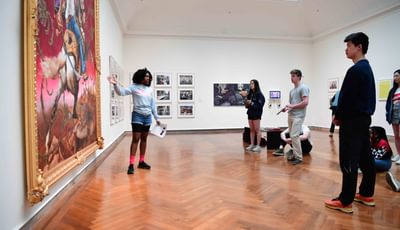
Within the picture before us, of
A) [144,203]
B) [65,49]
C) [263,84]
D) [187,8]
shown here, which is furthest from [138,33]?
[144,203]

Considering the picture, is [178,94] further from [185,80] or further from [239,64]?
[239,64]

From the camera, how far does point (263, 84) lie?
39.3 ft

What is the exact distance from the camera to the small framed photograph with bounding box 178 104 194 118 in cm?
1124

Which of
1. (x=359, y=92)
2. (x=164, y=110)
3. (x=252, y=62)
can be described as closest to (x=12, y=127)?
(x=359, y=92)

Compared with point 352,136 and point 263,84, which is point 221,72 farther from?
point 352,136

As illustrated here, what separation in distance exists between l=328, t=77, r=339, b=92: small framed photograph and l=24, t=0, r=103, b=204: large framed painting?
9.79 meters

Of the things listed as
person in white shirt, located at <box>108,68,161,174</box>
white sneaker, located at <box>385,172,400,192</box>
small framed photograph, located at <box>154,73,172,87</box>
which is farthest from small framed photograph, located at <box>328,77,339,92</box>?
person in white shirt, located at <box>108,68,161,174</box>

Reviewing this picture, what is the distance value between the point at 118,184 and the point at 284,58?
10.5 metres

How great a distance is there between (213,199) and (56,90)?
6.68 feet

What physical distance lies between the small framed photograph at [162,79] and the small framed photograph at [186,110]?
105 cm

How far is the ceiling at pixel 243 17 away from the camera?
9.80m

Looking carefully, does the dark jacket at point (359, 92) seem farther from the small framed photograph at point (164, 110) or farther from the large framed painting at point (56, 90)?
the small framed photograph at point (164, 110)

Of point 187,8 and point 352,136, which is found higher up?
point 187,8

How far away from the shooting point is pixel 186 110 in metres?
11.3
